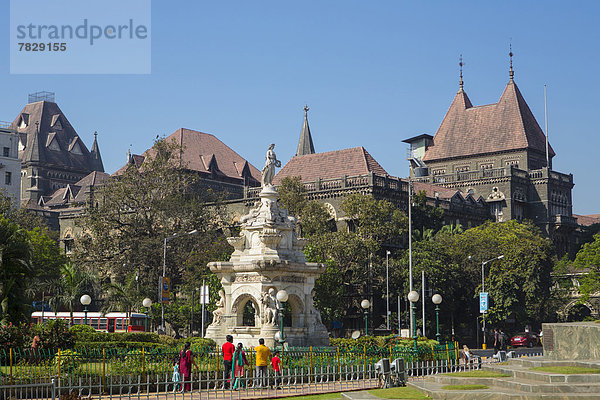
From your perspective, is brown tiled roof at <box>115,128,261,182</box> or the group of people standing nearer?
the group of people standing

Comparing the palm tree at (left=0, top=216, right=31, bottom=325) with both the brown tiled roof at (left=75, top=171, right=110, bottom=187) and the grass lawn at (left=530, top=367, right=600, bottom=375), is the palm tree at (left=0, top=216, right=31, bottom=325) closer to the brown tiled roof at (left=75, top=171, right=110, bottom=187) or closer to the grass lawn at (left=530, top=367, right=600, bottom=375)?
the grass lawn at (left=530, top=367, right=600, bottom=375)

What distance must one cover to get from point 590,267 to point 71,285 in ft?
133

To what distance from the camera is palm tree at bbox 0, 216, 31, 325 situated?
32375 millimetres

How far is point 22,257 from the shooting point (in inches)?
1332

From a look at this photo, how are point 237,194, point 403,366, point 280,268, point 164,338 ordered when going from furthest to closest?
point 237,194 → point 164,338 → point 280,268 → point 403,366

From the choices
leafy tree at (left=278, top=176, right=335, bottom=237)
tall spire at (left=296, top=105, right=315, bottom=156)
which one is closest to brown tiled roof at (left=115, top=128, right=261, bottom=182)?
tall spire at (left=296, top=105, right=315, bottom=156)

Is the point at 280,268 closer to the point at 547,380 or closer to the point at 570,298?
the point at 547,380

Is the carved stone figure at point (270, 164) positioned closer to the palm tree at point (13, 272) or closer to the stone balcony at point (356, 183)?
the palm tree at point (13, 272)

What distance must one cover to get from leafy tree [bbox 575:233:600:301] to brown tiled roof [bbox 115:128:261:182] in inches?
1530

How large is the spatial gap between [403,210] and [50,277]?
30140mm

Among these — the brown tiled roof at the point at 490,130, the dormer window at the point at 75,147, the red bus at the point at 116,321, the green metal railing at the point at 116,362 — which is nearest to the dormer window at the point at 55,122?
the dormer window at the point at 75,147

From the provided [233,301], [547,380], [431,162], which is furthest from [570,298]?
[547,380]

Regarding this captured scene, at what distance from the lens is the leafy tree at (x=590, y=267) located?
67000mm

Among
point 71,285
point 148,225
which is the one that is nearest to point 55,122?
point 148,225
